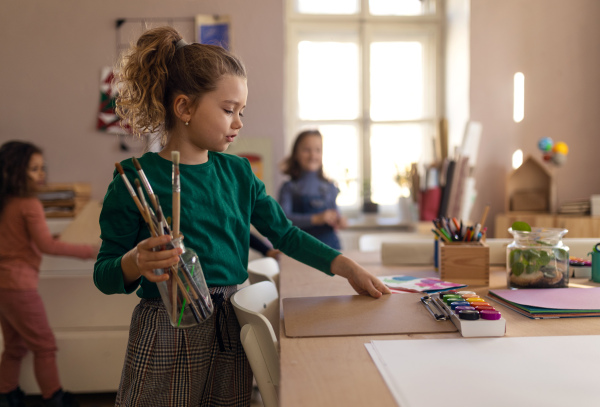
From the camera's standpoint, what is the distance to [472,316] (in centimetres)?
90

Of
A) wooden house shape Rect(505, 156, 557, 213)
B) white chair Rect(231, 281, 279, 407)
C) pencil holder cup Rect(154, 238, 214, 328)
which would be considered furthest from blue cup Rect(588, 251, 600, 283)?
wooden house shape Rect(505, 156, 557, 213)

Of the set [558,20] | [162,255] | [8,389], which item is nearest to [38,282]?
[8,389]

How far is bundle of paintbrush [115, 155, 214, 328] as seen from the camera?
0.85 meters

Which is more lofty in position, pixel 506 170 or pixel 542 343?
pixel 506 170

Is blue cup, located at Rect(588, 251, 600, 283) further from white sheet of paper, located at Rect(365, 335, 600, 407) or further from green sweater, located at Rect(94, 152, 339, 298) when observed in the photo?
green sweater, located at Rect(94, 152, 339, 298)

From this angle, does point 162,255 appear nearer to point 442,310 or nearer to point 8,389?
point 442,310

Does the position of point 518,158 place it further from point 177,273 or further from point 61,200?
point 177,273

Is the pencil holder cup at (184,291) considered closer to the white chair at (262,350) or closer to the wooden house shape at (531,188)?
the white chair at (262,350)

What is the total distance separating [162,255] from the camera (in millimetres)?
830

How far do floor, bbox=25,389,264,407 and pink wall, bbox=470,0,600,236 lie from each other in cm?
226

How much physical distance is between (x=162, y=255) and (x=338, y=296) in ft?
1.58

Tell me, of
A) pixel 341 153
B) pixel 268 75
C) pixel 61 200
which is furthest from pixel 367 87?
pixel 61 200

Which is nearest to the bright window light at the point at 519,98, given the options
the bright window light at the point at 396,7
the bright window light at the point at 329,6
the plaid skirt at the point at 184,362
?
the bright window light at the point at 396,7

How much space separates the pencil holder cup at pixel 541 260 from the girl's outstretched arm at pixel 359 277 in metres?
0.32
